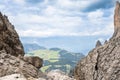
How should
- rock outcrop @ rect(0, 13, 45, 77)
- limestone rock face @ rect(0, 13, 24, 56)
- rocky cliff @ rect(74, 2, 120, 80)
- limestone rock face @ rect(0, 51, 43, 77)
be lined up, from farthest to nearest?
limestone rock face @ rect(0, 13, 24, 56)
rock outcrop @ rect(0, 13, 45, 77)
limestone rock face @ rect(0, 51, 43, 77)
rocky cliff @ rect(74, 2, 120, 80)

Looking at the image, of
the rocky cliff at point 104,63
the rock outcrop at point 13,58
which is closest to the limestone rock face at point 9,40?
the rock outcrop at point 13,58

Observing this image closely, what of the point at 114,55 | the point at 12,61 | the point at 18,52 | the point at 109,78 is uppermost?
the point at 18,52

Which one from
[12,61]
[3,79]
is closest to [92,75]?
[3,79]

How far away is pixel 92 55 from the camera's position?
92.1 ft

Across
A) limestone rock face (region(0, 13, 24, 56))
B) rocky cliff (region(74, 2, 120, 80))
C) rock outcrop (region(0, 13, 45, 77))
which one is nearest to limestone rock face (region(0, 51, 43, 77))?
rock outcrop (region(0, 13, 45, 77))

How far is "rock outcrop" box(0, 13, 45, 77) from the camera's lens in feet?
147

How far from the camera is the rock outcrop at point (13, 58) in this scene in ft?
147

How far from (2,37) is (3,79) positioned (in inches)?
2047

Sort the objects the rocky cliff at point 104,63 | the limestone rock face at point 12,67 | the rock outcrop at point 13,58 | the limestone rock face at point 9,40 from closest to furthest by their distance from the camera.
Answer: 1. the rocky cliff at point 104,63
2. the limestone rock face at point 12,67
3. the rock outcrop at point 13,58
4. the limestone rock face at point 9,40

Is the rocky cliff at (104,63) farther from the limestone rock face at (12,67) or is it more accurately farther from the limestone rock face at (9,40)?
the limestone rock face at (9,40)

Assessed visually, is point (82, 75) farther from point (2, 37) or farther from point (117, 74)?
point (2, 37)

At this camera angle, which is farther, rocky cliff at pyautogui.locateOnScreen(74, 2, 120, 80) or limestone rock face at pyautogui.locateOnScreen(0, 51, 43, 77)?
limestone rock face at pyautogui.locateOnScreen(0, 51, 43, 77)

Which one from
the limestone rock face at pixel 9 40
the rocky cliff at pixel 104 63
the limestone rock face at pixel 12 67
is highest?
the limestone rock face at pixel 9 40

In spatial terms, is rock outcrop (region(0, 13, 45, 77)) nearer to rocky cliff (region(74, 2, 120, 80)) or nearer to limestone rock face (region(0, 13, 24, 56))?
limestone rock face (region(0, 13, 24, 56))
